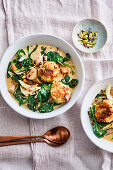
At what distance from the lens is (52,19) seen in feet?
15.5

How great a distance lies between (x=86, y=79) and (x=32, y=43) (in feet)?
4.02

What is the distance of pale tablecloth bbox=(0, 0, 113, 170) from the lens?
4488 millimetres

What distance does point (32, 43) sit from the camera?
442cm

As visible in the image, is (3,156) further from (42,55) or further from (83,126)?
(42,55)

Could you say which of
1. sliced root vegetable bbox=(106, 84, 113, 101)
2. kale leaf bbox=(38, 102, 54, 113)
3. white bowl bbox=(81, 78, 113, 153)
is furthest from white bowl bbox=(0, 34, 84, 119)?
sliced root vegetable bbox=(106, 84, 113, 101)

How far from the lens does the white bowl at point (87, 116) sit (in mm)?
4219

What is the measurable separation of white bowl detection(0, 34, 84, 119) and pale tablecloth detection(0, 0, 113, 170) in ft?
0.95

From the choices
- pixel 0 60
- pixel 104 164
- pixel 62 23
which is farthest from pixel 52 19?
pixel 104 164

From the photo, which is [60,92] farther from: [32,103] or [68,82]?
[32,103]

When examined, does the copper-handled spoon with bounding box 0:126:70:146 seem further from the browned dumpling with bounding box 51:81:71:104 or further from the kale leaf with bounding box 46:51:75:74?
the kale leaf with bounding box 46:51:75:74

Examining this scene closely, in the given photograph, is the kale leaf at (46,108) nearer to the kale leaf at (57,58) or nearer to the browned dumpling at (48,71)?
the browned dumpling at (48,71)

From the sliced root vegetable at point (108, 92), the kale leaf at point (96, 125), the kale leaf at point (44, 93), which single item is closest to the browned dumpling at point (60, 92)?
the kale leaf at point (44, 93)

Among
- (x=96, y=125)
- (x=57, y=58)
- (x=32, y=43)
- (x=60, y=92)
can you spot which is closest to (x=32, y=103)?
(x=60, y=92)

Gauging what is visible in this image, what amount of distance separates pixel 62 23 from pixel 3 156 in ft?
9.11
